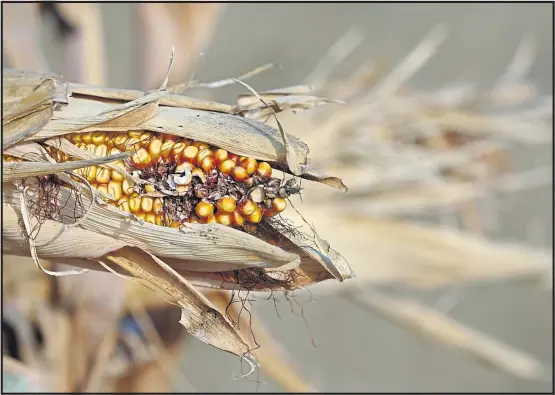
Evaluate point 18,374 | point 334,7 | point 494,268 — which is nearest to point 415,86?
point 334,7

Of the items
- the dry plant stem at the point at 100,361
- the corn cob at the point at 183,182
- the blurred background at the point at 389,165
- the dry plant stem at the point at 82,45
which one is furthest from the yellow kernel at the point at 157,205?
the dry plant stem at the point at 82,45

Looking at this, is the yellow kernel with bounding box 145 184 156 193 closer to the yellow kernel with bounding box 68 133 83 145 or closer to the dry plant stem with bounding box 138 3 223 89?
the yellow kernel with bounding box 68 133 83 145

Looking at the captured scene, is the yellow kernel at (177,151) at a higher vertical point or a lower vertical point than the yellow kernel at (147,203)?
higher

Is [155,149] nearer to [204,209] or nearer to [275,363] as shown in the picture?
[204,209]

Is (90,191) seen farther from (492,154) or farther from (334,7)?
(334,7)

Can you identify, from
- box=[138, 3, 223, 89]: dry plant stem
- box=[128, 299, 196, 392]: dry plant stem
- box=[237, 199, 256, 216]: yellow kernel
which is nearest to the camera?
box=[237, 199, 256, 216]: yellow kernel

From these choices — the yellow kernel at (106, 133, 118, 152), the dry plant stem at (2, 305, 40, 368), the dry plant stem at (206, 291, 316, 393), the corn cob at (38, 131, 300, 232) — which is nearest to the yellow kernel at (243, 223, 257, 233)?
the corn cob at (38, 131, 300, 232)

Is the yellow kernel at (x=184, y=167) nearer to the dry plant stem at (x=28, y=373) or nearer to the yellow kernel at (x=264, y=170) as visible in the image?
the yellow kernel at (x=264, y=170)
